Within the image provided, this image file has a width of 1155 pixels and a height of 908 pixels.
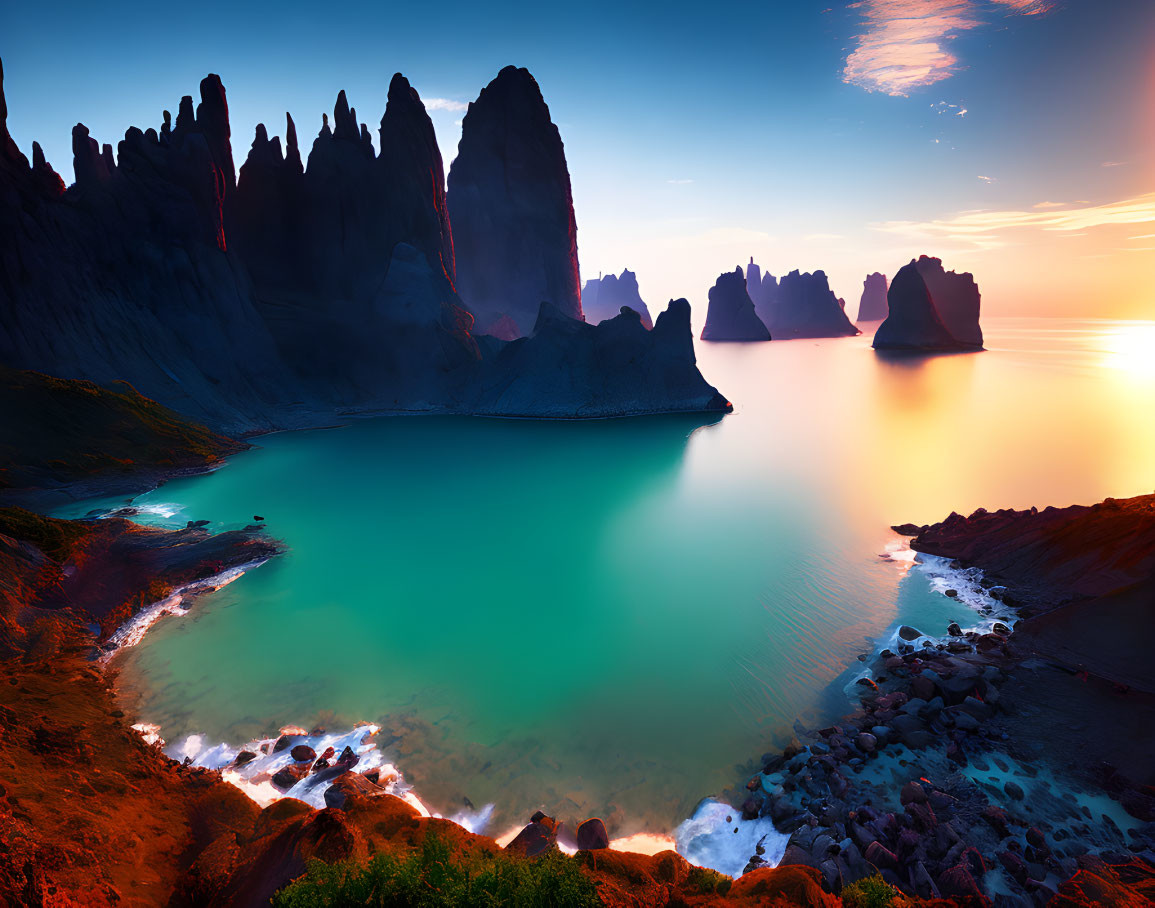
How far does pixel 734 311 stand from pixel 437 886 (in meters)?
176

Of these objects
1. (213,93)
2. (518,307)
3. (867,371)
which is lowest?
(867,371)

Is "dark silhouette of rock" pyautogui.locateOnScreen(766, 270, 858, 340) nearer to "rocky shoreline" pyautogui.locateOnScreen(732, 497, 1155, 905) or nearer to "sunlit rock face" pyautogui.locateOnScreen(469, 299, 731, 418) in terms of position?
"sunlit rock face" pyautogui.locateOnScreen(469, 299, 731, 418)

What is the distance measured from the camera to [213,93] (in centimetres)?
5328

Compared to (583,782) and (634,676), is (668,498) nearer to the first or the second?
(634,676)

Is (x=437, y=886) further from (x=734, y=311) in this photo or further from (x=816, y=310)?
(x=816, y=310)

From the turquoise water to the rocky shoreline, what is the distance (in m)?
1.19

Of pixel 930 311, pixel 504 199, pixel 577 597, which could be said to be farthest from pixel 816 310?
pixel 577 597

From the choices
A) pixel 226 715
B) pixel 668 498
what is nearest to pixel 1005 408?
pixel 668 498

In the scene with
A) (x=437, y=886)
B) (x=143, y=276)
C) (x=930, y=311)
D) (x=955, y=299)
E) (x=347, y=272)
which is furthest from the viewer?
(x=955, y=299)

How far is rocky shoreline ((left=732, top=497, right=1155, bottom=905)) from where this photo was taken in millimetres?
8414

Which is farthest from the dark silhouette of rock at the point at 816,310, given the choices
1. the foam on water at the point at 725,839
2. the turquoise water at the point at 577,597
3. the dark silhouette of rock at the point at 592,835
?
the dark silhouette of rock at the point at 592,835

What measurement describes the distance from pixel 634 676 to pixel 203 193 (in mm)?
56630

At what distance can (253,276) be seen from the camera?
5881 centimetres

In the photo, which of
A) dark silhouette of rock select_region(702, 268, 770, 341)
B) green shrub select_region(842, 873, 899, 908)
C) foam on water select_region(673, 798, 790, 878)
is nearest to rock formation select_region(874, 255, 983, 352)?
dark silhouette of rock select_region(702, 268, 770, 341)
